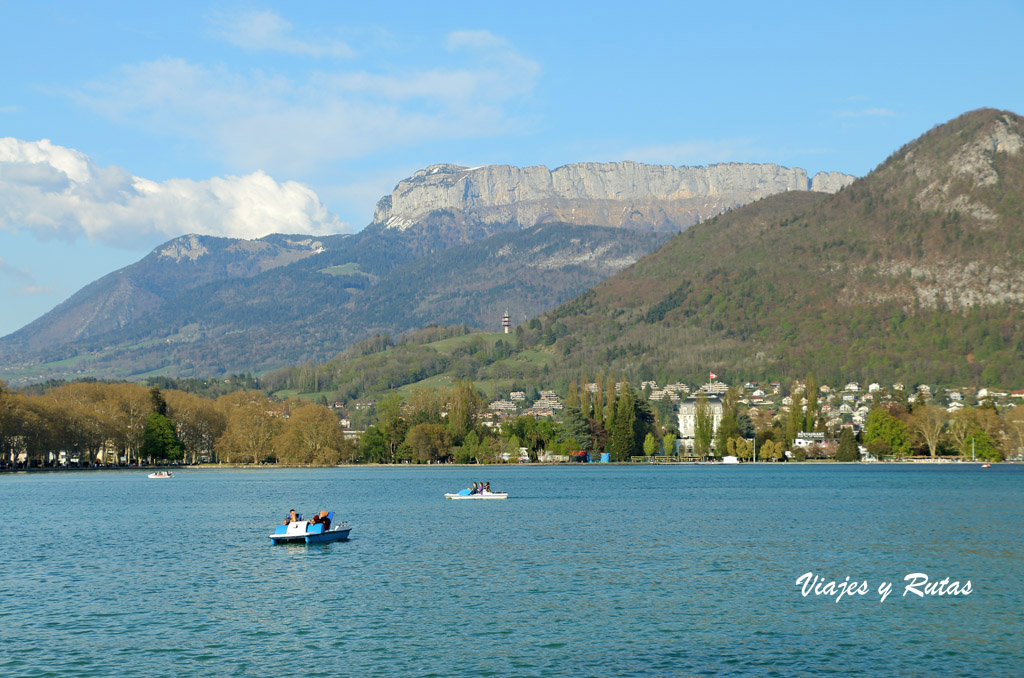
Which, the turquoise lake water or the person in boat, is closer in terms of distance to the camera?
the turquoise lake water

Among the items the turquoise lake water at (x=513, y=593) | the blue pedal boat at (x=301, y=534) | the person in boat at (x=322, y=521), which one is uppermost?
the person in boat at (x=322, y=521)

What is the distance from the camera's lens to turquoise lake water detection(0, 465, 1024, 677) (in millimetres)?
34938

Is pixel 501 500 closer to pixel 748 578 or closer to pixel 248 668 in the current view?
pixel 748 578

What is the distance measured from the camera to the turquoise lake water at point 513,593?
3494 cm

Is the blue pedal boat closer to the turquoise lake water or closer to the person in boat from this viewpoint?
the person in boat

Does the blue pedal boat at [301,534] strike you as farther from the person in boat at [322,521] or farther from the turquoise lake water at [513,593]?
the turquoise lake water at [513,593]

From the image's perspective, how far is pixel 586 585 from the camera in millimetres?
49625

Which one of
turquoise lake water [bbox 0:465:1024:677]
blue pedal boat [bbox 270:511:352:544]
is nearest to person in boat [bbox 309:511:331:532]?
blue pedal boat [bbox 270:511:352:544]

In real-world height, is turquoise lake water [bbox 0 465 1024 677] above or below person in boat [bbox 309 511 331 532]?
below

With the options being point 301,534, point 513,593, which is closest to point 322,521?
point 301,534

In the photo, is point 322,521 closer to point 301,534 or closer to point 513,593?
point 301,534

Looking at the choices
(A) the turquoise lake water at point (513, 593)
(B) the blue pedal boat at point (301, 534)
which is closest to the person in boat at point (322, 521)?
(B) the blue pedal boat at point (301, 534)

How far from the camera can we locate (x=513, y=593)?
47.8 meters

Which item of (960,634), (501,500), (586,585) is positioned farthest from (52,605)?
(501,500)
